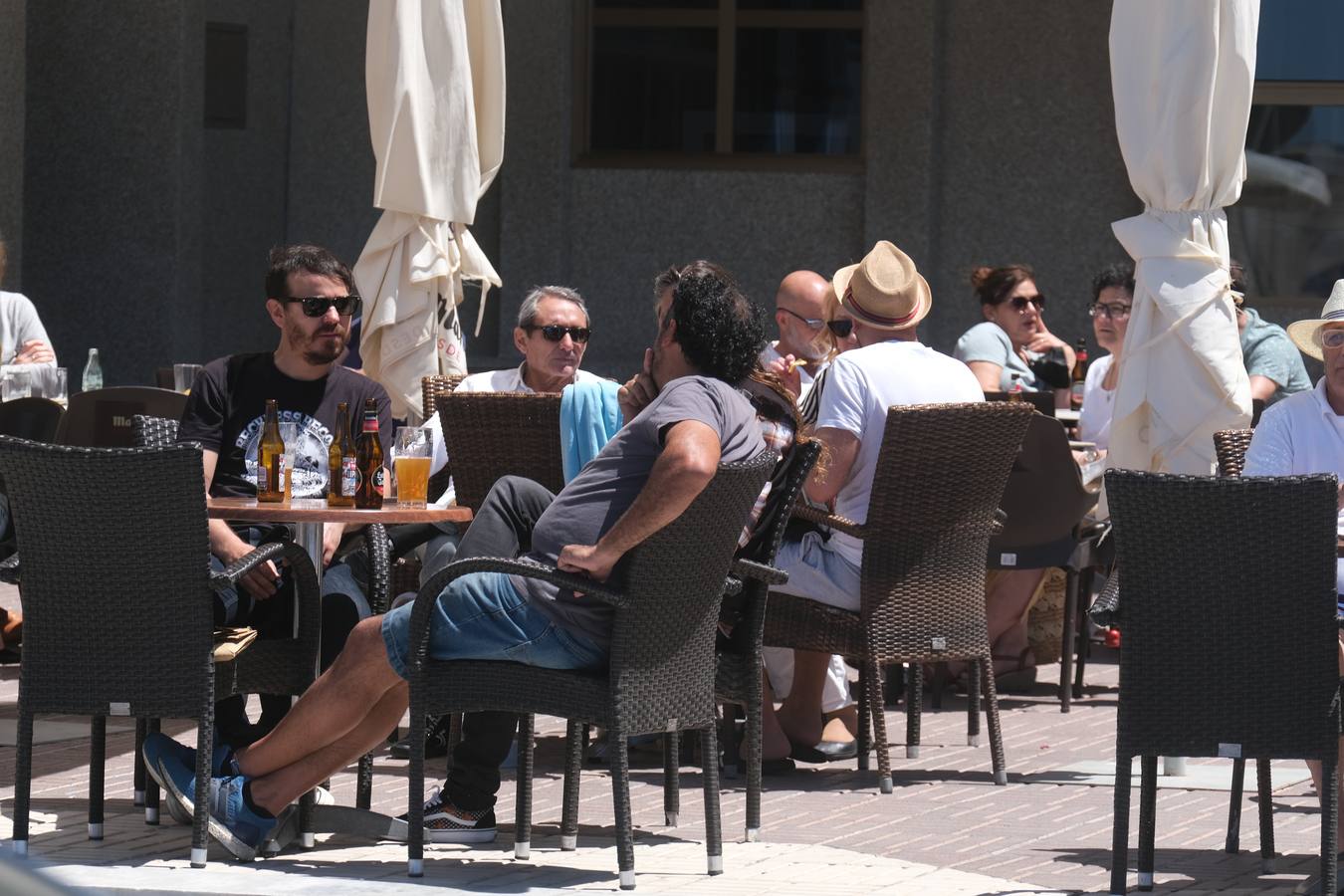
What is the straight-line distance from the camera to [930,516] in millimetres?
6297

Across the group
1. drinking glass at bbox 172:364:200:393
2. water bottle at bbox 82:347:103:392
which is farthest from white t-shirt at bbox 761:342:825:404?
water bottle at bbox 82:347:103:392

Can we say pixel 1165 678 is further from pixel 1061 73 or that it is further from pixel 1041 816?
pixel 1061 73

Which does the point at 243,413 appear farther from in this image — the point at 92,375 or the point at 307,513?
the point at 92,375

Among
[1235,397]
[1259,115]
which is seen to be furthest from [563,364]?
[1259,115]

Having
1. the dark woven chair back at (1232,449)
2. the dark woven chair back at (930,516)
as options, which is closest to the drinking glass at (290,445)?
the dark woven chair back at (930,516)

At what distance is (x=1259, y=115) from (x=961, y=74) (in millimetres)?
1720

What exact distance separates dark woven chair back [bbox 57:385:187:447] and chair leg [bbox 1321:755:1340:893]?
4.45 m

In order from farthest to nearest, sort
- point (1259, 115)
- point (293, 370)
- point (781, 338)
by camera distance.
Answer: point (1259, 115)
point (781, 338)
point (293, 370)

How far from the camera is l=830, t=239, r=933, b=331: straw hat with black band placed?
6676 millimetres

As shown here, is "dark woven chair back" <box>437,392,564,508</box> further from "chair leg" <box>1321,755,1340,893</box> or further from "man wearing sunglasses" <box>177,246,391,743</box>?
"chair leg" <box>1321,755,1340,893</box>

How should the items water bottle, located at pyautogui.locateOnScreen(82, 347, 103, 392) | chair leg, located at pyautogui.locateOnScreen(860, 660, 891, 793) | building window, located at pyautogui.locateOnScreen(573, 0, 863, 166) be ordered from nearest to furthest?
chair leg, located at pyautogui.locateOnScreen(860, 660, 891, 793) < water bottle, located at pyautogui.locateOnScreen(82, 347, 103, 392) < building window, located at pyautogui.locateOnScreen(573, 0, 863, 166)

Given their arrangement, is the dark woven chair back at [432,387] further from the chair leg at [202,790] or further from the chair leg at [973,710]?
the chair leg at [202,790]

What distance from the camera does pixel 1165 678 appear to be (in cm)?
468

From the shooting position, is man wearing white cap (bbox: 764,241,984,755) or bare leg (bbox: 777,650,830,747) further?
bare leg (bbox: 777,650,830,747)
